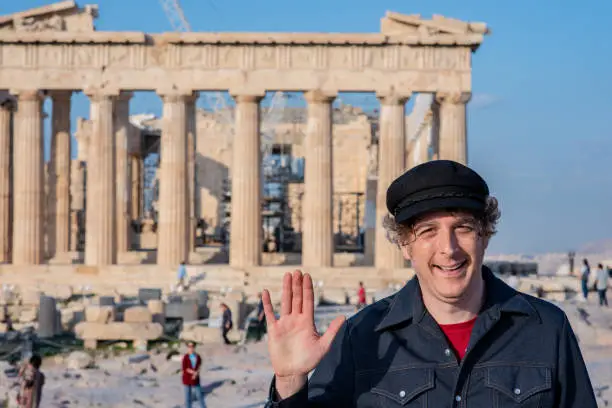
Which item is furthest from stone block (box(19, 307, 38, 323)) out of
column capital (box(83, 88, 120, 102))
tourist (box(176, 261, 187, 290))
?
column capital (box(83, 88, 120, 102))

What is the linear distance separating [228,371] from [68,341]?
654cm

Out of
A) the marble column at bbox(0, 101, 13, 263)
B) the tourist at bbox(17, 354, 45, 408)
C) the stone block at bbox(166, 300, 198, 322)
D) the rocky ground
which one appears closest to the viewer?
the tourist at bbox(17, 354, 45, 408)

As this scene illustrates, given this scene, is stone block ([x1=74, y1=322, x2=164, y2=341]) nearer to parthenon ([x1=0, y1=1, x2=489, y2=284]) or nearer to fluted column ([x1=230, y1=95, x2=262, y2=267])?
parthenon ([x1=0, y1=1, x2=489, y2=284])

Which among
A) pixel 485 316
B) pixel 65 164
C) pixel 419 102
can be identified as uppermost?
pixel 419 102

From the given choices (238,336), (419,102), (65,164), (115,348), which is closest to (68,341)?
(115,348)

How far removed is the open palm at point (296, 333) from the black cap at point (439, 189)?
1.79ft

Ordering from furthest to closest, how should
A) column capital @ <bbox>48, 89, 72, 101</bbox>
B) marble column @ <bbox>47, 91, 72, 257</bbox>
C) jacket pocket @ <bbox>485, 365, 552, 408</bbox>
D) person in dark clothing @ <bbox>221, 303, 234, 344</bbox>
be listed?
marble column @ <bbox>47, 91, 72, 257</bbox>, column capital @ <bbox>48, 89, 72, 101</bbox>, person in dark clothing @ <bbox>221, 303, 234, 344</bbox>, jacket pocket @ <bbox>485, 365, 552, 408</bbox>

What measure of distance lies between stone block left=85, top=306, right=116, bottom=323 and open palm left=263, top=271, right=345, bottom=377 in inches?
890

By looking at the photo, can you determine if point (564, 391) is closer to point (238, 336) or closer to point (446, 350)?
point (446, 350)

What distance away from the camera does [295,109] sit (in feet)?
230

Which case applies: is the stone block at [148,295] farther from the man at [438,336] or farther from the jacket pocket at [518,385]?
the jacket pocket at [518,385]

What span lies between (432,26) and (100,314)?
19.4m

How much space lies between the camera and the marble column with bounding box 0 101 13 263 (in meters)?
43.2

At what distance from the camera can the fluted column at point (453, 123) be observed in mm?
40156
